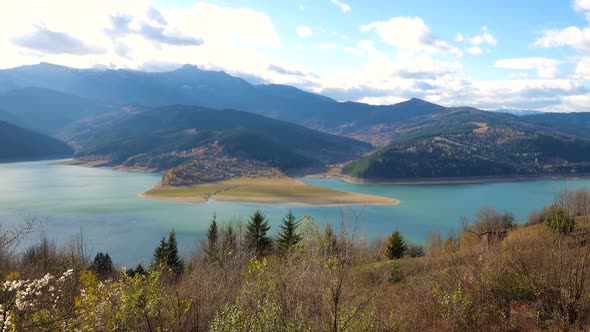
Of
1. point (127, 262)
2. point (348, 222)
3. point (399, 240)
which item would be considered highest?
point (348, 222)

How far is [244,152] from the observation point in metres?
161

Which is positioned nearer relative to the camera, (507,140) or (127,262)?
(127,262)

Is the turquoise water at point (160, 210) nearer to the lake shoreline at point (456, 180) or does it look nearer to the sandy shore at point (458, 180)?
the lake shoreline at point (456, 180)

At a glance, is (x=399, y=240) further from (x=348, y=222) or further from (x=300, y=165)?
Result: (x=300, y=165)

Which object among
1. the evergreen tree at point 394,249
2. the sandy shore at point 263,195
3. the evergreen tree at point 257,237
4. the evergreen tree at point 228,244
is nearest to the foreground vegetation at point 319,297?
the evergreen tree at point 228,244

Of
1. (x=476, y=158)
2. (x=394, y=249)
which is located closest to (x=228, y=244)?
(x=394, y=249)

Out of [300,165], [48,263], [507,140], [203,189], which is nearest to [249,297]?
[48,263]

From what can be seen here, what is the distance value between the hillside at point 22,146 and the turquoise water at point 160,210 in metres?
62.4

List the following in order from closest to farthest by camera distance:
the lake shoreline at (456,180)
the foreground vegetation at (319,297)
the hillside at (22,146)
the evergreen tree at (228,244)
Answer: the foreground vegetation at (319,297) → the evergreen tree at (228,244) → the lake shoreline at (456,180) → the hillside at (22,146)

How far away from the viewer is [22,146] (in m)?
178

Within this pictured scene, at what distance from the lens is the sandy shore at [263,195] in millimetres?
84562

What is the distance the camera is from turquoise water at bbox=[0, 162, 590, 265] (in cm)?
5256

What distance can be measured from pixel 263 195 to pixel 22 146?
5582 inches

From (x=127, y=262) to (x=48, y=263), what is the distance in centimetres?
1785
